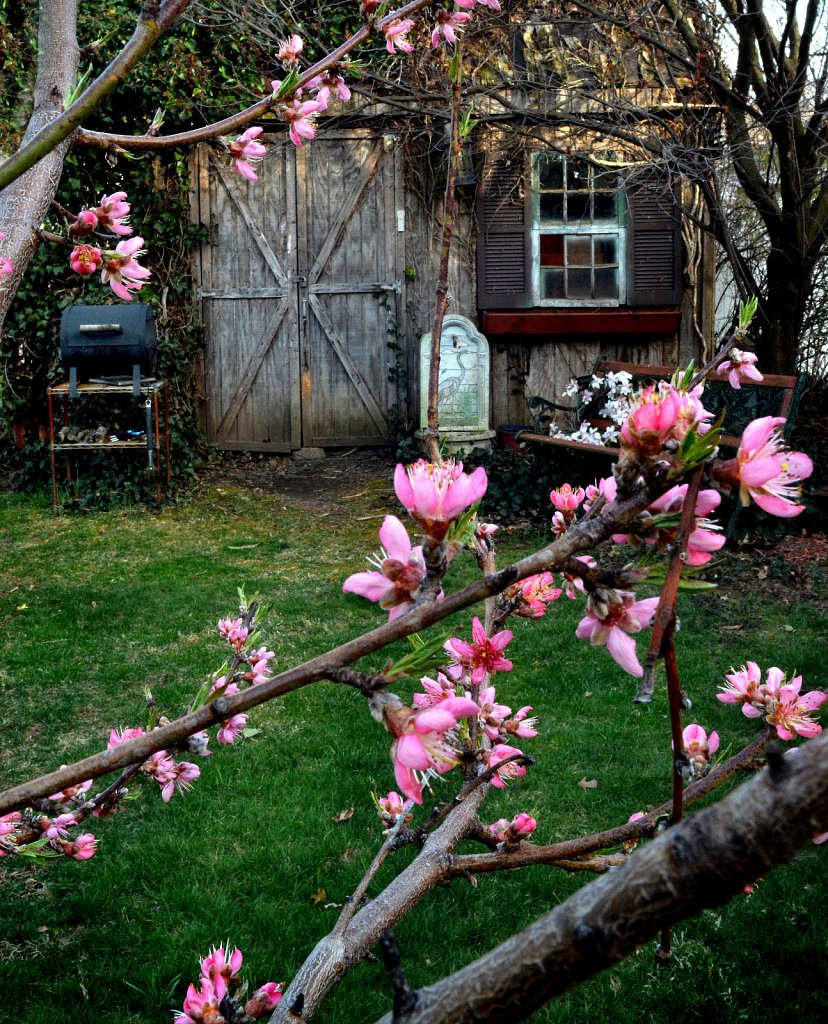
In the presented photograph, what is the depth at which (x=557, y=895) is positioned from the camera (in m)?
2.97

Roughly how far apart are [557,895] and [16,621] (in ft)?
11.6

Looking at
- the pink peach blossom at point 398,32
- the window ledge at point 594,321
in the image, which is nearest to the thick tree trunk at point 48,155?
the pink peach blossom at point 398,32

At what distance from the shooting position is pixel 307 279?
912cm

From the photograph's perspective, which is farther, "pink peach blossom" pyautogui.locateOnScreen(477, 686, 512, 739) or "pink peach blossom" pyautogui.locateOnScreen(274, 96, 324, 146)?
"pink peach blossom" pyautogui.locateOnScreen(477, 686, 512, 739)

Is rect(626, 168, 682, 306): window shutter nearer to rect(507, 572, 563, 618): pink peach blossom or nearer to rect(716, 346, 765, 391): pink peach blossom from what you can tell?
rect(716, 346, 765, 391): pink peach blossom

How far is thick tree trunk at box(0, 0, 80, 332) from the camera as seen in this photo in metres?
1.19

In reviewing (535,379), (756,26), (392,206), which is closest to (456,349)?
(535,379)

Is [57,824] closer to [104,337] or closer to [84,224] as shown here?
[84,224]

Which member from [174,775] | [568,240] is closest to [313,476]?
[568,240]

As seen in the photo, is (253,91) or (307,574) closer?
(307,574)

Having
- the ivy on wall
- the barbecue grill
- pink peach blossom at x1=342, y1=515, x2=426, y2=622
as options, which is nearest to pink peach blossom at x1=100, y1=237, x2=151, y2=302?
pink peach blossom at x1=342, y1=515, x2=426, y2=622

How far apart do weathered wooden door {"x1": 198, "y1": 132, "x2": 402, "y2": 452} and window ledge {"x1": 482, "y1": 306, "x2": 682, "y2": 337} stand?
3.96 ft

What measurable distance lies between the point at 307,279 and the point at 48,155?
812cm

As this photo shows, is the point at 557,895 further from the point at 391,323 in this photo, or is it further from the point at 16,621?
the point at 391,323
